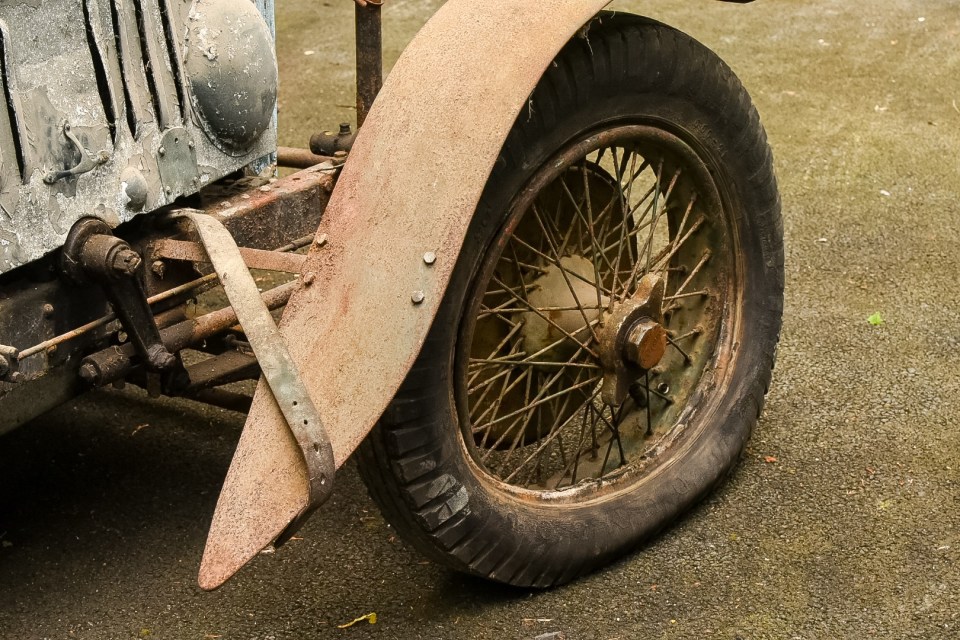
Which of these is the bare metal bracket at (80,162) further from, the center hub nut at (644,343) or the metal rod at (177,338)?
the center hub nut at (644,343)

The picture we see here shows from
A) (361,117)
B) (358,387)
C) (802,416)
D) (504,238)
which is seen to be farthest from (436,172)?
(802,416)

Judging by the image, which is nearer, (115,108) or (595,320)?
(115,108)

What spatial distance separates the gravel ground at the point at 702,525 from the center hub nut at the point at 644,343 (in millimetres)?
450

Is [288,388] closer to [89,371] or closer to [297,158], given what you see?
[89,371]

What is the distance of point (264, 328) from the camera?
2027 millimetres

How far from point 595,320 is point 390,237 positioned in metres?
0.64

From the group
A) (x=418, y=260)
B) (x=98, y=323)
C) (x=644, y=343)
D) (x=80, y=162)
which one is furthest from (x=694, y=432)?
(x=80, y=162)

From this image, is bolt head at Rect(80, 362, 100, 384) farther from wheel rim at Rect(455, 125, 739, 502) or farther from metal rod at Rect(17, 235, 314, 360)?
wheel rim at Rect(455, 125, 739, 502)

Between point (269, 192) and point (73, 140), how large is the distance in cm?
50

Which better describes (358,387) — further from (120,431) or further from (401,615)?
(120,431)

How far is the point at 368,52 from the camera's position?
2.80 meters

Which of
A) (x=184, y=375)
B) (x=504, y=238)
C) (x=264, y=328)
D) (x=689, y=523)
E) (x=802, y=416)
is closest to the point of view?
(x=264, y=328)

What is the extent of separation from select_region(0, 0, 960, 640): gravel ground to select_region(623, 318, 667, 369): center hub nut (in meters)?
0.45

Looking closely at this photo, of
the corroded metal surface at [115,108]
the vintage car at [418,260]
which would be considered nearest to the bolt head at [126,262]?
the vintage car at [418,260]
